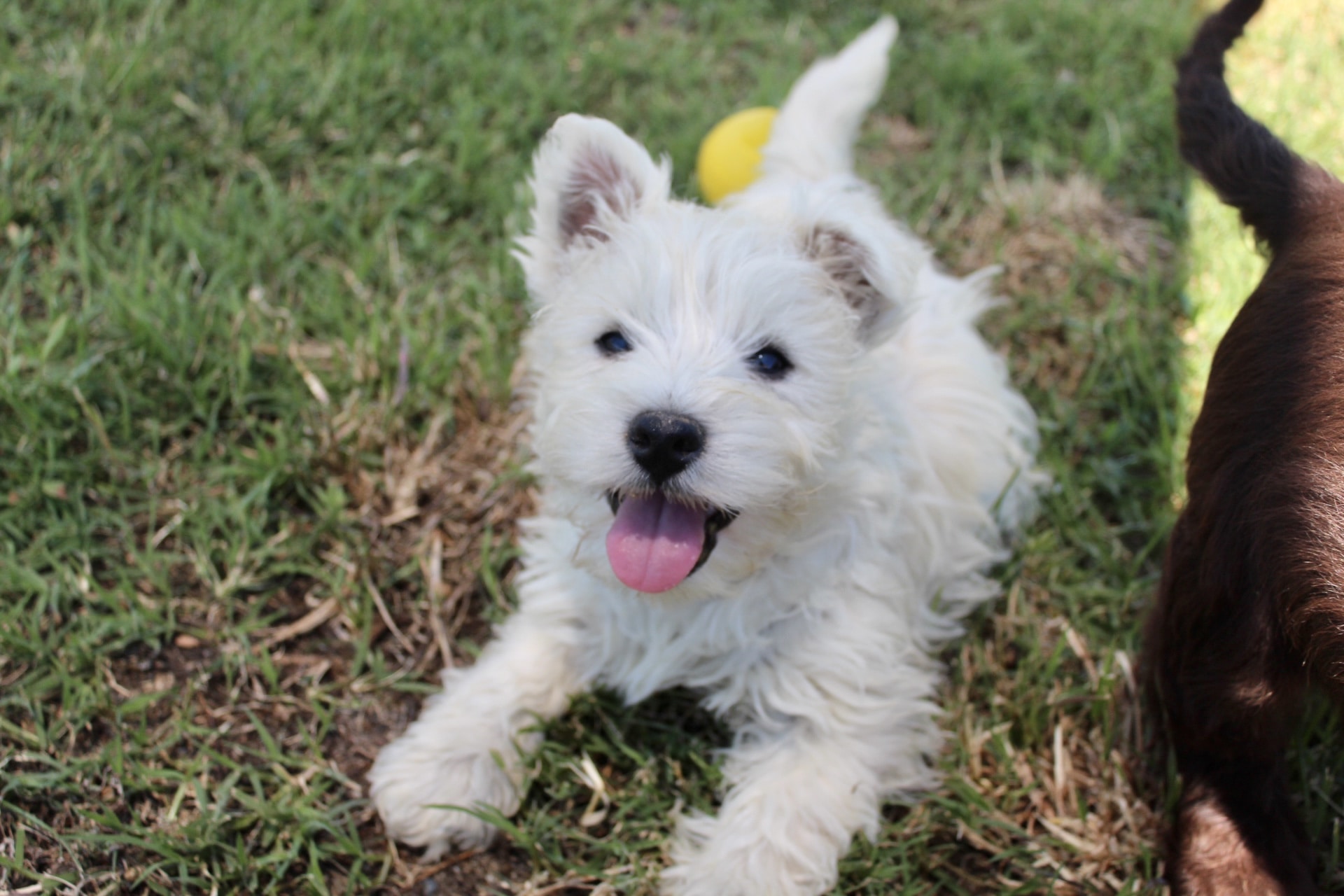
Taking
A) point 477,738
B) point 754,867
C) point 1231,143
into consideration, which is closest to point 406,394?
point 477,738

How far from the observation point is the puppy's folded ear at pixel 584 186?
249 cm

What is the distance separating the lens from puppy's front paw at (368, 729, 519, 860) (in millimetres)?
2531

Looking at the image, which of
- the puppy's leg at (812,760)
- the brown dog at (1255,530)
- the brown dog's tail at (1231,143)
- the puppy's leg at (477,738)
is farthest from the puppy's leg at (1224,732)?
the puppy's leg at (477,738)

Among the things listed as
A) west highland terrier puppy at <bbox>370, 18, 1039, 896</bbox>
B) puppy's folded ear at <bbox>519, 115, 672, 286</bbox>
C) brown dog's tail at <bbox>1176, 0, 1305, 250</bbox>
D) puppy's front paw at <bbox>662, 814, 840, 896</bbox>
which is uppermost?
brown dog's tail at <bbox>1176, 0, 1305, 250</bbox>

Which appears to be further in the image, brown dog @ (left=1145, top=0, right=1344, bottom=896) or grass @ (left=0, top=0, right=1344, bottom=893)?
grass @ (left=0, top=0, right=1344, bottom=893)

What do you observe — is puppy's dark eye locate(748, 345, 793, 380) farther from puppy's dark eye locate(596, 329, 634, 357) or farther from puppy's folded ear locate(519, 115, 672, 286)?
puppy's folded ear locate(519, 115, 672, 286)

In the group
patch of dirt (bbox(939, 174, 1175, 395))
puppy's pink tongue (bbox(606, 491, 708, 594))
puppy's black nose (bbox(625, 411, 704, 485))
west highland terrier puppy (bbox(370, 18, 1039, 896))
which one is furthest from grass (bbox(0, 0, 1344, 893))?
puppy's black nose (bbox(625, 411, 704, 485))

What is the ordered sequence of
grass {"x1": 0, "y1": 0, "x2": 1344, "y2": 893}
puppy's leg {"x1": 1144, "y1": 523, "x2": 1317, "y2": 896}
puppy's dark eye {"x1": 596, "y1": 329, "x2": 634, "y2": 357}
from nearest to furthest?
1. puppy's leg {"x1": 1144, "y1": 523, "x2": 1317, "y2": 896}
2. puppy's dark eye {"x1": 596, "y1": 329, "x2": 634, "y2": 357}
3. grass {"x1": 0, "y1": 0, "x2": 1344, "y2": 893}

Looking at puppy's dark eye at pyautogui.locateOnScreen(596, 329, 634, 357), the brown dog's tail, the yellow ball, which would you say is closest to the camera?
the brown dog's tail

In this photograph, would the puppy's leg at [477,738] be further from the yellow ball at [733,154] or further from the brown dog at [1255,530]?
the yellow ball at [733,154]

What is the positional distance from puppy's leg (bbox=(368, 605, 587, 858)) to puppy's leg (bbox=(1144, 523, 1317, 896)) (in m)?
1.44

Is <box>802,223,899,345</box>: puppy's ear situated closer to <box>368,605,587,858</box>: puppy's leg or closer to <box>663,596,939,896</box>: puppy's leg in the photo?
<box>663,596,939,896</box>: puppy's leg

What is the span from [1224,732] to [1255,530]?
514 mm

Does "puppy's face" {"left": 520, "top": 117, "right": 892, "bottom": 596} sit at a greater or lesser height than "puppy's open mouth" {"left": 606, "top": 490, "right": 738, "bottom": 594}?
greater
